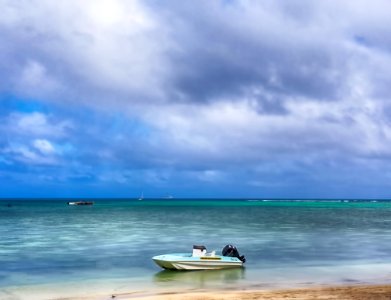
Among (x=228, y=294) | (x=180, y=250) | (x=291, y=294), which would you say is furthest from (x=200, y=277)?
(x=180, y=250)

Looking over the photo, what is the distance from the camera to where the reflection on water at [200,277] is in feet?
91.1

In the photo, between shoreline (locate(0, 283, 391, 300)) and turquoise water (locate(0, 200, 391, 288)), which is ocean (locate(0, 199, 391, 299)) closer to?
turquoise water (locate(0, 200, 391, 288))

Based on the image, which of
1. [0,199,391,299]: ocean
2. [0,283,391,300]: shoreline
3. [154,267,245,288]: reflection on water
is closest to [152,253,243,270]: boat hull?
[154,267,245,288]: reflection on water

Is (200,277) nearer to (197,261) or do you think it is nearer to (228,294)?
(197,261)

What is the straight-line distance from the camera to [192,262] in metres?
31.4

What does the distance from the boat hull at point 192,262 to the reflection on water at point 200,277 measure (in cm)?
34

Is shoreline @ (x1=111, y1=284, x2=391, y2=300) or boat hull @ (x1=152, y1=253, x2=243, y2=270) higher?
boat hull @ (x1=152, y1=253, x2=243, y2=270)

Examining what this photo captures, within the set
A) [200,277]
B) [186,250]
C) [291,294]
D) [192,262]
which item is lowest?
[200,277]

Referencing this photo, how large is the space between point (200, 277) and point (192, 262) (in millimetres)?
2062

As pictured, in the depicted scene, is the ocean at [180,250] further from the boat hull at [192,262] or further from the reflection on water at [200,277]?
the boat hull at [192,262]

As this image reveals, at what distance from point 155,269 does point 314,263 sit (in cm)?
1150

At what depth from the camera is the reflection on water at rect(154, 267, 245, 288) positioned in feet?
91.1

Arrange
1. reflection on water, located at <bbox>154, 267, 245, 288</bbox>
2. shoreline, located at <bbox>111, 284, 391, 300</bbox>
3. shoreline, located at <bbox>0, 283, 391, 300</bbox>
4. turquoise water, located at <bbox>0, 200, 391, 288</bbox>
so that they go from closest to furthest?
shoreline, located at <bbox>111, 284, 391, 300</bbox> → shoreline, located at <bbox>0, 283, 391, 300</bbox> → reflection on water, located at <bbox>154, 267, 245, 288</bbox> → turquoise water, located at <bbox>0, 200, 391, 288</bbox>

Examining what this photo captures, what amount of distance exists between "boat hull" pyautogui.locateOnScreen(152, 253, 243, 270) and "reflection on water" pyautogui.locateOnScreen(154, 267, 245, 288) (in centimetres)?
34
